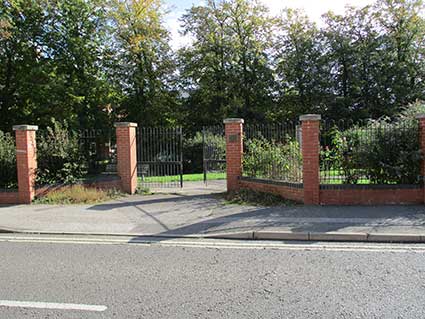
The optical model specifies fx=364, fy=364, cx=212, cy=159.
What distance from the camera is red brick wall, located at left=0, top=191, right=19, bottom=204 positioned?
1091 centimetres

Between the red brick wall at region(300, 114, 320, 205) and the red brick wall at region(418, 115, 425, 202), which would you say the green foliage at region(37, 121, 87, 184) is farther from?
the red brick wall at region(418, 115, 425, 202)

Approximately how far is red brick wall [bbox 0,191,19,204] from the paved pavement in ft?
2.13

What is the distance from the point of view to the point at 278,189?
10.1 meters

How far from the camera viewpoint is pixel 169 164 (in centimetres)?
1467

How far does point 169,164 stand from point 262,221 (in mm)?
7588

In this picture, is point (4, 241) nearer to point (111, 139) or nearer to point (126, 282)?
point (126, 282)

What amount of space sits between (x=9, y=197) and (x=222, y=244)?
304 inches

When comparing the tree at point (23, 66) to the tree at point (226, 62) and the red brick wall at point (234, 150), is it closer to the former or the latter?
the tree at point (226, 62)

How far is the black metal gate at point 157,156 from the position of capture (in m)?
14.3

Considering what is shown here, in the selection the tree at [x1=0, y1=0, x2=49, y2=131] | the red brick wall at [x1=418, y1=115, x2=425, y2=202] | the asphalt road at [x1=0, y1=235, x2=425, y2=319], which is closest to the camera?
the asphalt road at [x1=0, y1=235, x2=425, y2=319]

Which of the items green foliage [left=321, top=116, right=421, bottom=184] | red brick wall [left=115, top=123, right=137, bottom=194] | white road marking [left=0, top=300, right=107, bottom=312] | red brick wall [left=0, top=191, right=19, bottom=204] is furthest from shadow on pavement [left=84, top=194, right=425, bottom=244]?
white road marking [left=0, top=300, right=107, bottom=312]

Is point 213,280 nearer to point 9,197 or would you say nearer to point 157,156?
point 9,197

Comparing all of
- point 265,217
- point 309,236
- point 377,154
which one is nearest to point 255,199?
point 265,217

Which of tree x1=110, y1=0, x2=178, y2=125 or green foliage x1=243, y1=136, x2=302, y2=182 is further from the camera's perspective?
tree x1=110, y1=0, x2=178, y2=125
